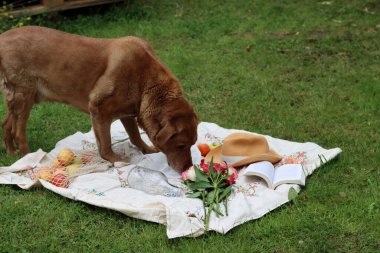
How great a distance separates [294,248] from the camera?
409 cm

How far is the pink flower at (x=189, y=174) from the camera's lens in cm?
493

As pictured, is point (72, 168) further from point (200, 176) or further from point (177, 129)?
point (200, 176)

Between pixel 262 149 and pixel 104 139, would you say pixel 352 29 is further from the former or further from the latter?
pixel 104 139

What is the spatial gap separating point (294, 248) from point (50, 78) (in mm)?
2792

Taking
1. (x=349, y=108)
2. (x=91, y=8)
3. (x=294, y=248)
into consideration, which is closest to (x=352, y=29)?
(x=349, y=108)

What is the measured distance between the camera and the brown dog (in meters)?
5.05

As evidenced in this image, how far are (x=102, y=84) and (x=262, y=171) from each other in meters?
1.66

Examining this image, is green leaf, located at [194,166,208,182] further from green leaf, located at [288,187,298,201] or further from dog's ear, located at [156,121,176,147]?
green leaf, located at [288,187,298,201]

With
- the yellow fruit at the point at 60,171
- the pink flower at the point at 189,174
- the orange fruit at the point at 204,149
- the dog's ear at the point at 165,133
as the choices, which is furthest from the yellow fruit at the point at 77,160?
the orange fruit at the point at 204,149

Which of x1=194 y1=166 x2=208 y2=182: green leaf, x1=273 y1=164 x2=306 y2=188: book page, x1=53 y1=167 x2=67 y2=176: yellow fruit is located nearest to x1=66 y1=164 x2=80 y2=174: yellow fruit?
x1=53 y1=167 x2=67 y2=176: yellow fruit

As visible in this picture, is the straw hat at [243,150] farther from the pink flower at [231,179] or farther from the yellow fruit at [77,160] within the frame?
→ the yellow fruit at [77,160]

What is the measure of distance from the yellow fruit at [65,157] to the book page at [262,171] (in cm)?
169

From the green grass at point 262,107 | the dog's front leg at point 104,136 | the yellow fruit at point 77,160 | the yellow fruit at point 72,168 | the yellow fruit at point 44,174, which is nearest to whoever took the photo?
the green grass at point 262,107

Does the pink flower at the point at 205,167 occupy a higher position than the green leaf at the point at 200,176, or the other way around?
the green leaf at the point at 200,176
